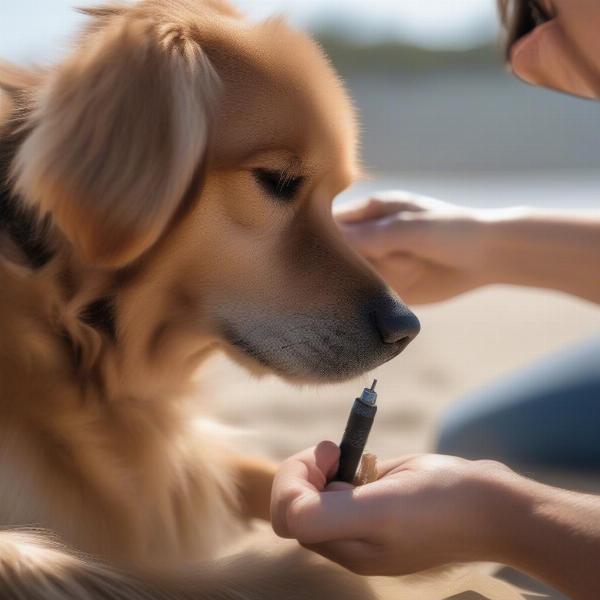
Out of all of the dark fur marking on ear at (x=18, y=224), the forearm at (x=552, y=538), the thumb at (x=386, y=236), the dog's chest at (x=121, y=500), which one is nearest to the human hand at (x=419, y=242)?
the thumb at (x=386, y=236)

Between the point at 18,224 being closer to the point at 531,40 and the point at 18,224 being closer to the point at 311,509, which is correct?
the point at 311,509

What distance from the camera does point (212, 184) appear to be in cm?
152

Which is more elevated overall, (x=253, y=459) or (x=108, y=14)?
(x=108, y=14)

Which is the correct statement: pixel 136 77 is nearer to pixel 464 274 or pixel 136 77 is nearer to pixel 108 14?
pixel 108 14

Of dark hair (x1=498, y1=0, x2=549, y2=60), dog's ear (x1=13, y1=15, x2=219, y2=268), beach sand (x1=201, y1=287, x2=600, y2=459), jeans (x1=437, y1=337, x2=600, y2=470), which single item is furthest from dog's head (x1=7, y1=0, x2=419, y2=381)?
jeans (x1=437, y1=337, x2=600, y2=470)

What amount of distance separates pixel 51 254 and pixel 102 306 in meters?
0.11

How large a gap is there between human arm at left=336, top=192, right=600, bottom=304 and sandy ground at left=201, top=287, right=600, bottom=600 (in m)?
0.26

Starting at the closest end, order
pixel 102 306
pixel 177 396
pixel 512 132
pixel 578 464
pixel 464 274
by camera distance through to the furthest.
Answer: pixel 102 306, pixel 177 396, pixel 464 274, pixel 578 464, pixel 512 132

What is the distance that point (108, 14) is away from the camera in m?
1.61

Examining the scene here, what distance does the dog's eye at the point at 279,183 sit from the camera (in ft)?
5.07

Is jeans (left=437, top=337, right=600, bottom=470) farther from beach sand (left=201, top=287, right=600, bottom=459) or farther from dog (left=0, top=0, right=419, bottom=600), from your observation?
dog (left=0, top=0, right=419, bottom=600)

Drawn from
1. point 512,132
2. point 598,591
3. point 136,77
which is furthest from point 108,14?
point 512,132

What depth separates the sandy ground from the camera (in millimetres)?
2666

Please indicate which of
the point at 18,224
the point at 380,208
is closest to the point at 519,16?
the point at 380,208
